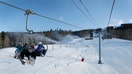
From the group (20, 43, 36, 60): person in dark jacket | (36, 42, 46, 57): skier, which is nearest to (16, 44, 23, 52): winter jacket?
(20, 43, 36, 60): person in dark jacket

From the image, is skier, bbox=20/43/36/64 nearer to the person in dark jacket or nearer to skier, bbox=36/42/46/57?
the person in dark jacket

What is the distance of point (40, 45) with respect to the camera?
657 centimetres

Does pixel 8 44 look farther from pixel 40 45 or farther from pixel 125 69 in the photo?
pixel 40 45

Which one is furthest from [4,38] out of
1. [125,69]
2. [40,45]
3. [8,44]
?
[40,45]

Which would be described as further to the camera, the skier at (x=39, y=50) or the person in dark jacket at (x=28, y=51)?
the skier at (x=39, y=50)

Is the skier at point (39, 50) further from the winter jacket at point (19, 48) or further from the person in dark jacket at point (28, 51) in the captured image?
the winter jacket at point (19, 48)

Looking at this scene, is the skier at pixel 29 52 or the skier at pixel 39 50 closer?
the skier at pixel 29 52

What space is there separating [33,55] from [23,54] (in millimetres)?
367

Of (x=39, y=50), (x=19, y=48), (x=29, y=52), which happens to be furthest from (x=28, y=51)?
(x=39, y=50)

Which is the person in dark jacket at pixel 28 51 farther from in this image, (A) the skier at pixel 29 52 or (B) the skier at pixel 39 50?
(B) the skier at pixel 39 50

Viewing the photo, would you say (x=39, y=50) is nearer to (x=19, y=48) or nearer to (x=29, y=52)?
(x=29, y=52)

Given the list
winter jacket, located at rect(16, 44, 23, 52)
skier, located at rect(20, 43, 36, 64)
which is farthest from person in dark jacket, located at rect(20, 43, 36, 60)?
winter jacket, located at rect(16, 44, 23, 52)

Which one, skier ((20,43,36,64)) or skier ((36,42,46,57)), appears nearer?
skier ((20,43,36,64))

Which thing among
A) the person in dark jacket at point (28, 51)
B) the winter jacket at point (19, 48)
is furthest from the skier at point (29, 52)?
the winter jacket at point (19, 48)
